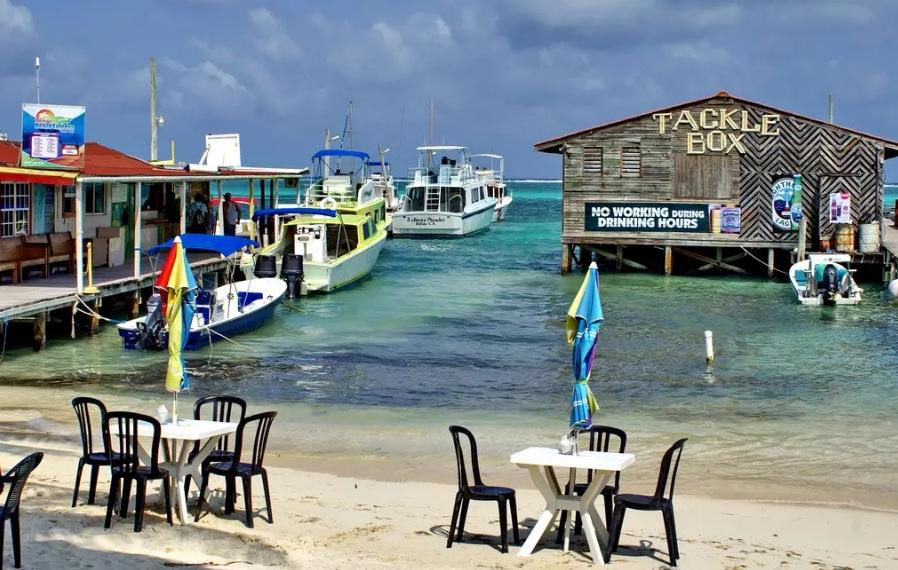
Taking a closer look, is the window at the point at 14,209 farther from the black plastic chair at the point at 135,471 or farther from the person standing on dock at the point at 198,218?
the black plastic chair at the point at 135,471

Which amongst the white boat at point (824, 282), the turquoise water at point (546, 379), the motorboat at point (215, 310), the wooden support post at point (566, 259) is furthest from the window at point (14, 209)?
the white boat at point (824, 282)

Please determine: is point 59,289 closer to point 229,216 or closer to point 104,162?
point 104,162

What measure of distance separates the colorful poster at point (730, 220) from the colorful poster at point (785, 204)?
1.04 m

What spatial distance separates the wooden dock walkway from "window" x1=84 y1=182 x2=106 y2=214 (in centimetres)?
147

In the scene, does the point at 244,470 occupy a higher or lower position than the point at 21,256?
lower

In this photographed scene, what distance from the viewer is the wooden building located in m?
35.8

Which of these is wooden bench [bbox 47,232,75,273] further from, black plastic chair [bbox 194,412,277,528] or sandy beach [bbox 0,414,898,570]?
black plastic chair [bbox 194,412,277,528]

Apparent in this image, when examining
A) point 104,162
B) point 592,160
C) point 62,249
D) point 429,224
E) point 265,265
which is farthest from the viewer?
point 429,224

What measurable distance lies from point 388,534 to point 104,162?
2078 cm

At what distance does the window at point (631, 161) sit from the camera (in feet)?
121

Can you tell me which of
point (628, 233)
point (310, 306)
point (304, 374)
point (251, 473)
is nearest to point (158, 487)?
point (251, 473)

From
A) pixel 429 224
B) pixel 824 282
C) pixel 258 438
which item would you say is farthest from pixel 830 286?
pixel 429 224

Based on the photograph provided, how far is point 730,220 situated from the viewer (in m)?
36.7

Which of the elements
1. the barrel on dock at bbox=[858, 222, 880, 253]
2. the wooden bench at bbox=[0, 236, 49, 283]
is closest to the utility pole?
the wooden bench at bbox=[0, 236, 49, 283]
